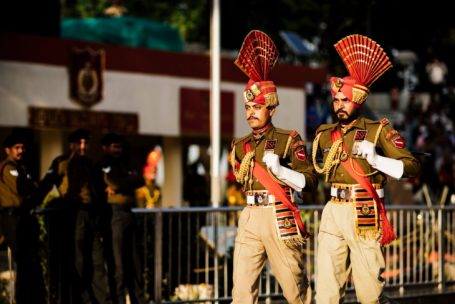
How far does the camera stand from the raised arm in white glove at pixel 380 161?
9648 millimetres

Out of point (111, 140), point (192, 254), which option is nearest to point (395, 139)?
point (111, 140)

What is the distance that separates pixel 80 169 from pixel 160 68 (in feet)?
54.8

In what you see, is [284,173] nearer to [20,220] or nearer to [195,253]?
[20,220]

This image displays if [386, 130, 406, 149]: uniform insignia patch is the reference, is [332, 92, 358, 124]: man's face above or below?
above

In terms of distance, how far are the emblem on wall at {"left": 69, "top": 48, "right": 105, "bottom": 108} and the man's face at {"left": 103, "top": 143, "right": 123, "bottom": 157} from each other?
13.7 m

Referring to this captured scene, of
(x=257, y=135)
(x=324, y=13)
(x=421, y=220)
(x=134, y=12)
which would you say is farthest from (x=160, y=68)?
(x=134, y=12)

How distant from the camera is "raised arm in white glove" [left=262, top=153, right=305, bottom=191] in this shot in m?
9.79

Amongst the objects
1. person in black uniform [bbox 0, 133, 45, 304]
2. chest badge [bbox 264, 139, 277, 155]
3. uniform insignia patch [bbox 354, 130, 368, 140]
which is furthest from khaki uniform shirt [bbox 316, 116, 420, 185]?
person in black uniform [bbox 0, 133, 45, 304]

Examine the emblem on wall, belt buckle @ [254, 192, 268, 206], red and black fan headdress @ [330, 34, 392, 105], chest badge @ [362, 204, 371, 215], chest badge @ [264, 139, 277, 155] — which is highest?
the emblem on wall

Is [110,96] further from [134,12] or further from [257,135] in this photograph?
[134,12]

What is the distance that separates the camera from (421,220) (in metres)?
15.6

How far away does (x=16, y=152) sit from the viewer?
12.5 metres

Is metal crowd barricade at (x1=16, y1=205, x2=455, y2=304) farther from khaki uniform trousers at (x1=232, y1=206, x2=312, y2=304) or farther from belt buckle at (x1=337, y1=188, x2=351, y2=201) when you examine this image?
belt buckle at (x1=337, y1=188, x2=351, y2=201)

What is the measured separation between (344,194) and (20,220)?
3670 millimetres
